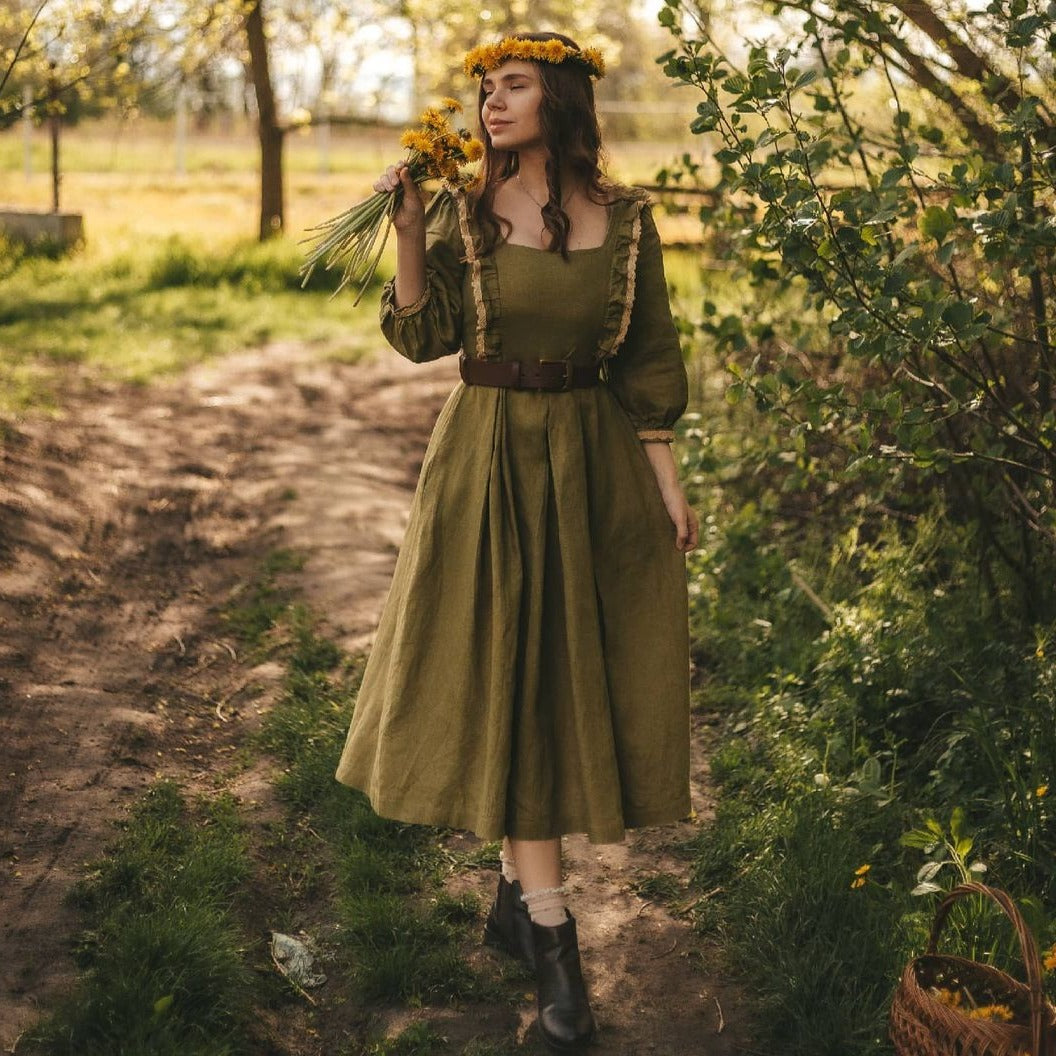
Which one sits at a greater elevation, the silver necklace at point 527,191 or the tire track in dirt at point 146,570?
the silver necklace at point 527,191

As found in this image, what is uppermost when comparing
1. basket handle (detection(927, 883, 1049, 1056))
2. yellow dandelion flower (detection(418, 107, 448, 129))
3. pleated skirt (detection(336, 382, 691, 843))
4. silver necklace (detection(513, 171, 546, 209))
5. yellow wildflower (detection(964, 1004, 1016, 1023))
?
yellow dandelion flower (detection(418, 107, 448, 129))

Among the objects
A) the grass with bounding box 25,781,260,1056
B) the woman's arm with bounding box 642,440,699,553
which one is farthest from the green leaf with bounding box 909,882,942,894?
the grass with bounding box 25,781,260,1056

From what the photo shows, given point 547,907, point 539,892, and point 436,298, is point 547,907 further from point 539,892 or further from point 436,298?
point 436,298

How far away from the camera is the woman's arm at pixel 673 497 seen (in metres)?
2.86

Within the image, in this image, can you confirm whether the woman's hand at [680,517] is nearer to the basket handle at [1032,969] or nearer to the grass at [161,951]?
the basket handle at [1032,969]

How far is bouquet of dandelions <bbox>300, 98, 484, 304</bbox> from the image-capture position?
8.86 feet

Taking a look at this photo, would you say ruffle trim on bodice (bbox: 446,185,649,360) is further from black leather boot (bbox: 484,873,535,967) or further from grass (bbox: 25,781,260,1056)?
grass (bbox: 25,781,260,1056)

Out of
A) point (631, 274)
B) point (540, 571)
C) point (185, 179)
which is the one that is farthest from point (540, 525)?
point (185, 179)

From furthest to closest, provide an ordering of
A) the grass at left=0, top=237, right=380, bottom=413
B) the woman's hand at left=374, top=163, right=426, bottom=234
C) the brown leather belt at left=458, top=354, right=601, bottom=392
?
1. the grass at left=0, top=237, right=380, bottom=413
2. the brown leather belt at left=458, top=354, right=601, bottom=392
3. the woman's hand at left=374, top=163, right=426, bottom=234

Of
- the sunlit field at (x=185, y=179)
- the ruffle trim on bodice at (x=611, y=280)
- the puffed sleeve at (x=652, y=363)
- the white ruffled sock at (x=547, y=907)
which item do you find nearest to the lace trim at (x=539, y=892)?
the white ruffled sock at (x=547, y=907)

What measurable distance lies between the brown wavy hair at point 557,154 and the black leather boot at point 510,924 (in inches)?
55.1

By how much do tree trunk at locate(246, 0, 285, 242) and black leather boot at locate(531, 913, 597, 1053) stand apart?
10.1 meters

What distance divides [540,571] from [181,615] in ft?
7.69

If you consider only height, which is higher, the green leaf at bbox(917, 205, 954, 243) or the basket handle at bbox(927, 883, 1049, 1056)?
the green leaf at bbox(917, 205, 954, 243)
